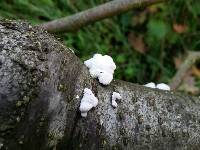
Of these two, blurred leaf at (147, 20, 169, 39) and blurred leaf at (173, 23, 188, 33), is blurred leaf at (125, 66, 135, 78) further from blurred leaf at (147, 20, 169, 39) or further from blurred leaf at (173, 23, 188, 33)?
blurred leaf at (173, 23, 188, 33)

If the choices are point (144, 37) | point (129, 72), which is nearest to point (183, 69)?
point (129, 72)

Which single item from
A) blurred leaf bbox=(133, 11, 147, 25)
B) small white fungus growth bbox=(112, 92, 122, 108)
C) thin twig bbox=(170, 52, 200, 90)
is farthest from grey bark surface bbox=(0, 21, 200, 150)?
blurred leaf bbox=(133, 11, 147, 25)

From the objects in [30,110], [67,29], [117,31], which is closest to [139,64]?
[117,31]

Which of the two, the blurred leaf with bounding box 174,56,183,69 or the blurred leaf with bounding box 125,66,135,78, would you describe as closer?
the blurred leaf with bounding box 125,66,135,78

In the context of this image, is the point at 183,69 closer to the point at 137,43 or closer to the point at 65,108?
the point at 137,43

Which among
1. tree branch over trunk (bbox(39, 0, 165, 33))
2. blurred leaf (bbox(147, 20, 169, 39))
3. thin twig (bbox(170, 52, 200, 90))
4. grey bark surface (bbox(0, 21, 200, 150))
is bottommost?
grey bark surface (bbox(0, 21, 200, 150))
